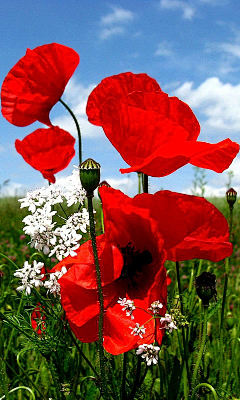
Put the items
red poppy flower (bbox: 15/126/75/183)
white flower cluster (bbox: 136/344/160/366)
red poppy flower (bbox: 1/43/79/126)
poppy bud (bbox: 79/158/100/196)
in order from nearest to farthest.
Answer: poppy bud (bbox: 79/158/100/196) < white flower cluster (bbox: 136/344/160/366) < red poppy flower (bbox: 1/43/79/126) < red poppy flower (bbox: 15/126/75/183)

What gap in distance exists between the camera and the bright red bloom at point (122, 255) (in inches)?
31.3

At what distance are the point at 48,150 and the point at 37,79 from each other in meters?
0.35

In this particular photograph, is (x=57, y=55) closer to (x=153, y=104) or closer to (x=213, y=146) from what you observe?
(x=153, y=104)

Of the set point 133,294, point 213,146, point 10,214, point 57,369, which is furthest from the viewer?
point 10,214

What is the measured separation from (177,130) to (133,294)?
33cm

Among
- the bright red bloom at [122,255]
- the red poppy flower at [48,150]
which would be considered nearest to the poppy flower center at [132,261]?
the bright red bloom at [122,255]

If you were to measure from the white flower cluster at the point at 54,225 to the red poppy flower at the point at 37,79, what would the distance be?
302mm

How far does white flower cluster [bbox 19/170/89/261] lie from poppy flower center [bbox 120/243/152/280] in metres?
0.11

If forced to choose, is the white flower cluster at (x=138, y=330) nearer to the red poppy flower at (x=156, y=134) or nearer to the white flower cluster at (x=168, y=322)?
the white flower cluster at (x=168, y=322)

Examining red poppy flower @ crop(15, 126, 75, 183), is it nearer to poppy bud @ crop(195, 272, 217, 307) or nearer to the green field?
the green field

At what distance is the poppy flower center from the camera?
0.88 meters

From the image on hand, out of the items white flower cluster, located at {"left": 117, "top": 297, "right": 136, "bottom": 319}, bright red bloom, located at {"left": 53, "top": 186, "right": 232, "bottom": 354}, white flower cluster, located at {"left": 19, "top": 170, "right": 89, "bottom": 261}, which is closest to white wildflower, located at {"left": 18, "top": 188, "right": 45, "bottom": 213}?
white flower cluster, located at {"left": 19, "top": 170, "right": 89, "bottom": 261}

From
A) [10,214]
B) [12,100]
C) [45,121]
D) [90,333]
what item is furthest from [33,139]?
[10,214]

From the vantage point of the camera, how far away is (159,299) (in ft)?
2.66
